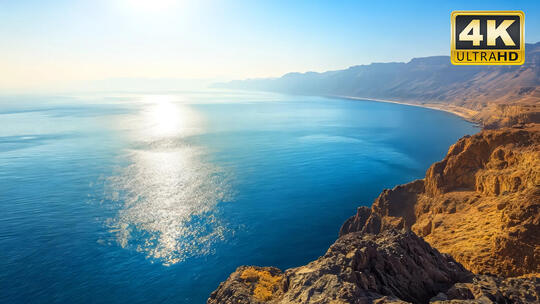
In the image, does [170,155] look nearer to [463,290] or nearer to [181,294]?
[181,294]

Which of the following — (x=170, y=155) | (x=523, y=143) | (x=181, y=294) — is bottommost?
(x=181, y=294)

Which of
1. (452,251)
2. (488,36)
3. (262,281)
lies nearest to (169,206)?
(262,281)

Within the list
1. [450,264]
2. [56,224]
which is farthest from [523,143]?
[56,224]

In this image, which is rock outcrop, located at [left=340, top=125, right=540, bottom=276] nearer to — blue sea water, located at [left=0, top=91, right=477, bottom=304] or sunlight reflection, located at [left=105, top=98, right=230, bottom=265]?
blue sea water, located at [left=0, top=91, right=477, bottom=304]

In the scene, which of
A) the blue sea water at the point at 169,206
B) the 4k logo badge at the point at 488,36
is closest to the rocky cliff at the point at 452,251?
the 4k logo badge at the point at 488,36

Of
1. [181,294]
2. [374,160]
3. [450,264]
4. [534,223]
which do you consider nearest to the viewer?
[450,264]

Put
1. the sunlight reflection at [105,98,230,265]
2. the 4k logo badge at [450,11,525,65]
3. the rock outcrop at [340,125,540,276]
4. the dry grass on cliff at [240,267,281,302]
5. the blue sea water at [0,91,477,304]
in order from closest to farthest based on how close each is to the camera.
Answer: the dry grass on cliff at [240,267,281,302], the rock outcrop at [340,125,540,276], the 4k logo badge at [450,11,525,65], the blue sea water at [0,91,477,304], the sunlight reflection at [105,98,230,265]

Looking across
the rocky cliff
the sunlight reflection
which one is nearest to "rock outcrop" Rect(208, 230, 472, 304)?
the rocky cliff
